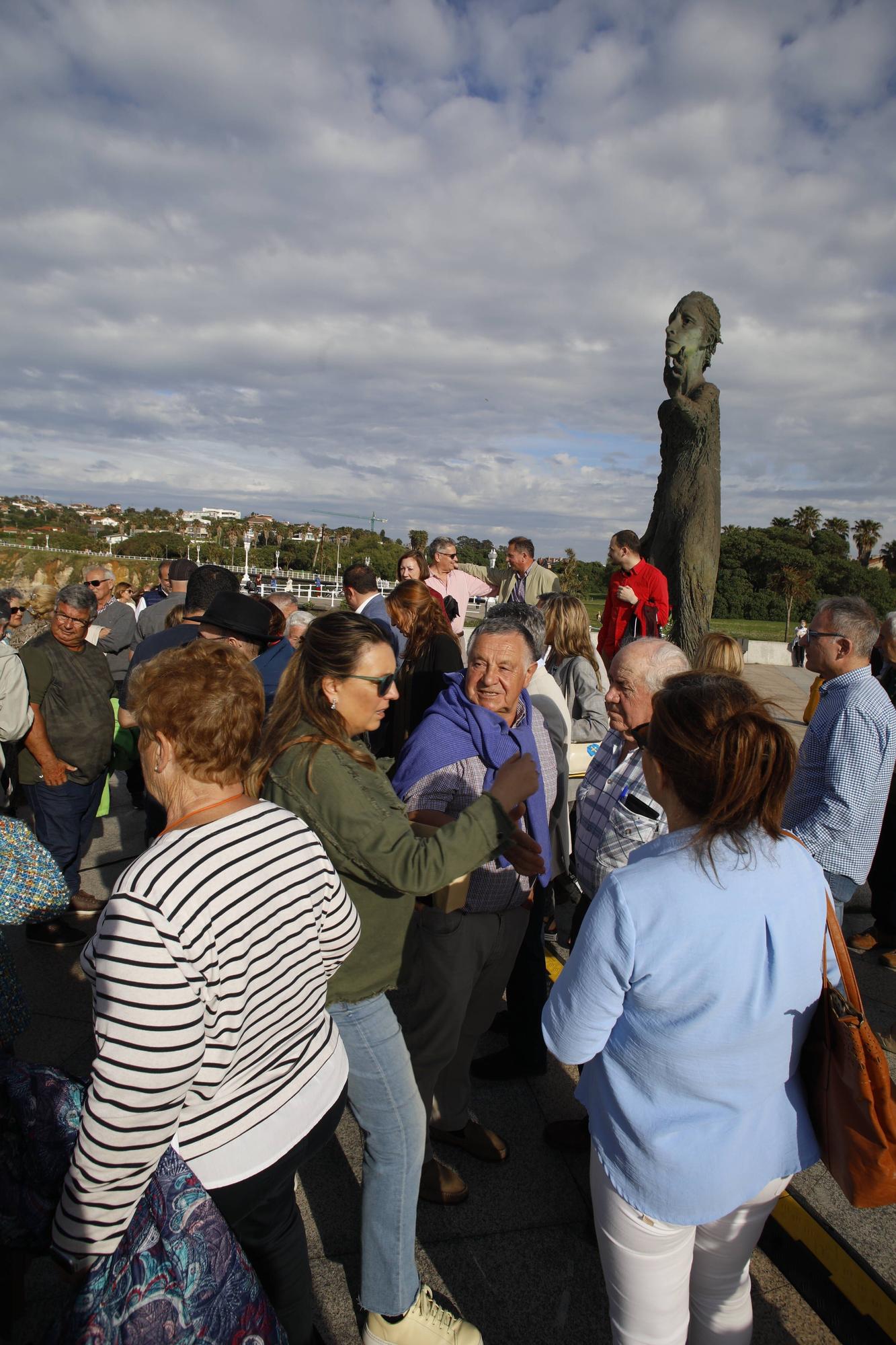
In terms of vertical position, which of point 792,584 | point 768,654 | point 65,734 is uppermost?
point 792,584

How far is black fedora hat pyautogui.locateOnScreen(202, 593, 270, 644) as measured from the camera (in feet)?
11.7

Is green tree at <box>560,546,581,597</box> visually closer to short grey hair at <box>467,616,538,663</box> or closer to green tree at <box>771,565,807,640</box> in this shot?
green tree at <box>771,565,807,640</box>

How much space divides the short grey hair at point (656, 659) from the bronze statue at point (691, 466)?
17.1ft

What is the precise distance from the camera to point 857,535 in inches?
2625

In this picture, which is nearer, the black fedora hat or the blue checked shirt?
the blue checked shirt

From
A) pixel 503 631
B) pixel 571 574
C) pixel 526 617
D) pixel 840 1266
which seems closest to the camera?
pixel 840 1266

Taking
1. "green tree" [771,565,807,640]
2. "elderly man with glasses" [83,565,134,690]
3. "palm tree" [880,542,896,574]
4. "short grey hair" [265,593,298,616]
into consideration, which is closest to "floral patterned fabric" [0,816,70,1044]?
"short grey hair" [265,593,298,616]

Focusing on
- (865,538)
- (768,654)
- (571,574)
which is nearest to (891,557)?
(865,538)

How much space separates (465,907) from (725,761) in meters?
1.20

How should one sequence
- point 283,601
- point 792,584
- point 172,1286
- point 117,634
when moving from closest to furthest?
point 172,1286
point 283,601
point 117,634
point 792,584

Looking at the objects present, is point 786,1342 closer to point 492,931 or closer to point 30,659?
point 492,931

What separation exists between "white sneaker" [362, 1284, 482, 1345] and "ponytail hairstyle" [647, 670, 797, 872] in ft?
4.95

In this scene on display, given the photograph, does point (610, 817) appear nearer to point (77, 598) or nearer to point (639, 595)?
point (77, 598)

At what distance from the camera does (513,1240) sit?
94.0 inches
